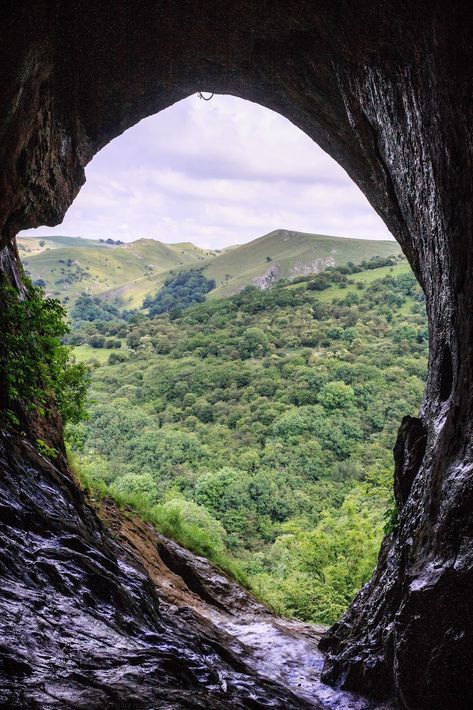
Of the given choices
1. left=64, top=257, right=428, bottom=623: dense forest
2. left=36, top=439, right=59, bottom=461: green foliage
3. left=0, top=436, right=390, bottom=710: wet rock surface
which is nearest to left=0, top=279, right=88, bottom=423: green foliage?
left=36, top=439, right=59, bottom=461: green foliage

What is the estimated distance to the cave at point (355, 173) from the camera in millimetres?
6418

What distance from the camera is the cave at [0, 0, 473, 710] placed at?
6.42m

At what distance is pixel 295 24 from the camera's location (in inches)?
377

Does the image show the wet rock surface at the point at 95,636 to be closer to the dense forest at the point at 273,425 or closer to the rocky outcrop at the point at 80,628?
the rocky outcrop at the point at 80,628

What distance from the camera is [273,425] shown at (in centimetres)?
7500

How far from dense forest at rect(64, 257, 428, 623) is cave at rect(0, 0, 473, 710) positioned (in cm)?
356

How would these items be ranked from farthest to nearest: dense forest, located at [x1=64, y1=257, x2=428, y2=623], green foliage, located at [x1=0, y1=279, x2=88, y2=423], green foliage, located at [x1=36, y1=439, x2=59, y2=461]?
dense forest, located at [x1=64, y1=257, x2=428, y2=623]
green foliage, located at [x1=36, y1=439, x2=59, y2=461]
green foliage, located at [x1=0, y1=279, x2=88, y2=423]

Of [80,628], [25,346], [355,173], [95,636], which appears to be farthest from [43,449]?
[355,173]

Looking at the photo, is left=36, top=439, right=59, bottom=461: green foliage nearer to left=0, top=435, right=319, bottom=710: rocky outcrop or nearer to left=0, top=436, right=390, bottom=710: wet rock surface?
left=0, top=435, right=319, bottom=710: rocky outcrop

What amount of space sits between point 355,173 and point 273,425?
63126 mm

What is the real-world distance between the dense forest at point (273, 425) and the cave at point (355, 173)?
3556 mm

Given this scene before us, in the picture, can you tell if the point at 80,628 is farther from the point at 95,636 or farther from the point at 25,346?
the point at 25,346

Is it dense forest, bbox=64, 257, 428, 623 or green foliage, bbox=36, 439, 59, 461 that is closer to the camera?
green foliage, bbox=36, 439, 59, 461

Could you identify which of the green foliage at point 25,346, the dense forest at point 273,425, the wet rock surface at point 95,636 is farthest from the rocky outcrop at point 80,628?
the dense forest at point 273,425
